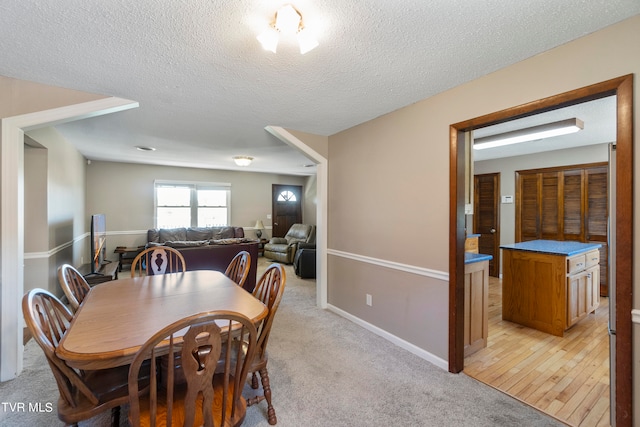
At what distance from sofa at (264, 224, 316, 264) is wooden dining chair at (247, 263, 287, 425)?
4.11 m

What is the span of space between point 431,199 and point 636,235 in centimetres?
121

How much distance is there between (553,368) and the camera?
7.63 feet

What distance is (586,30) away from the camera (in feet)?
5.00

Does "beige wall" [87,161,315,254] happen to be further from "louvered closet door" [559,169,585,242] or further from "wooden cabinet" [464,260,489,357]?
"louvered closet door" [559,169,585,242]

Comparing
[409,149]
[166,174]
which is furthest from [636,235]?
[166,174]

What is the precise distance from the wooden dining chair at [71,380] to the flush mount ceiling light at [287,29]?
1642 millimetres

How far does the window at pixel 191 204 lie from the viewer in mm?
6537

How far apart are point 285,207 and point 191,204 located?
8.60 ft

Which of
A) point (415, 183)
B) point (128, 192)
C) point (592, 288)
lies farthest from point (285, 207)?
point (592, 288)

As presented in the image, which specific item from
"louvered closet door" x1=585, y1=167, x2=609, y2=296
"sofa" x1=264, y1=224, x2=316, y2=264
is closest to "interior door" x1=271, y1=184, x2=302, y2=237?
"sofa" x1=264, y1=224, x2=316, y2=264

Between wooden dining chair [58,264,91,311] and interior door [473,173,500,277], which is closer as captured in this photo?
wooden dining chair [58,264,91,311]

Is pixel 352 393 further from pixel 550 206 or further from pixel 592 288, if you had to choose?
pixel 550 206

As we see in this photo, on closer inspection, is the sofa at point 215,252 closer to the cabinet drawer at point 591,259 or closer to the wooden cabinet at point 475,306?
the wooden cabinet at point 475,306

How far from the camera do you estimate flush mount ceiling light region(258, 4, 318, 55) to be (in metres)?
1.33
